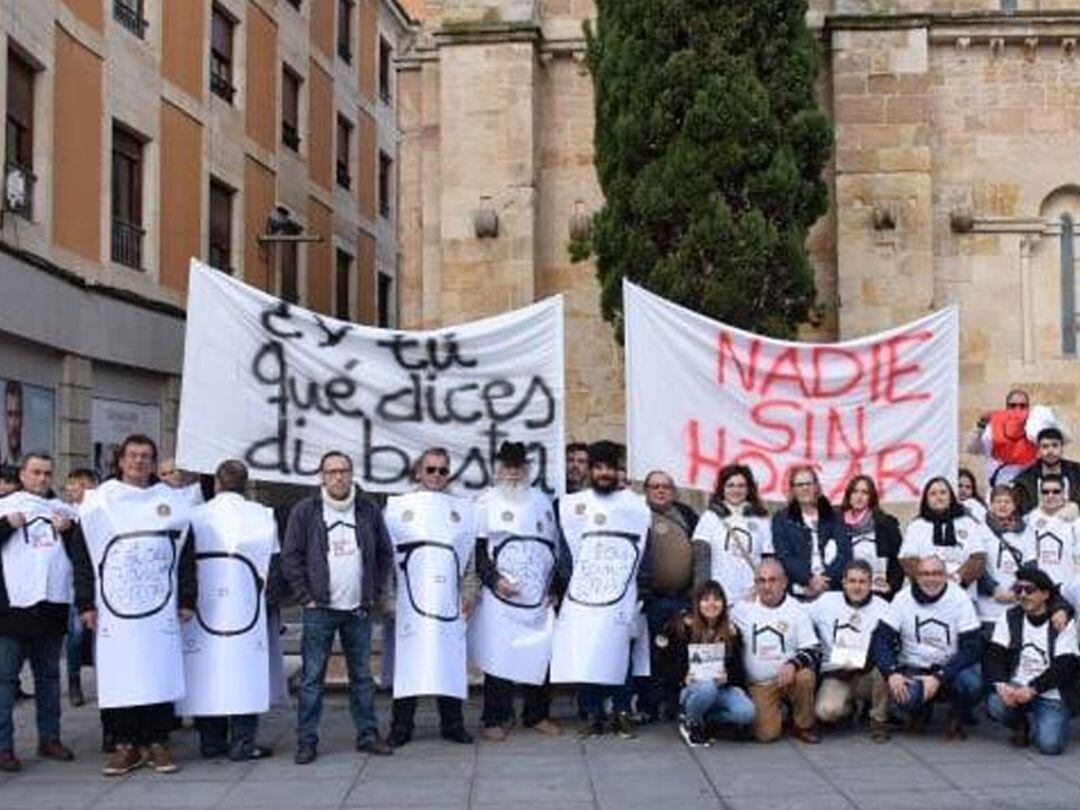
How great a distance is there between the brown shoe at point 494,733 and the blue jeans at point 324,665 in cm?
74

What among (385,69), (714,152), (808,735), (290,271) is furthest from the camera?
(385,69)

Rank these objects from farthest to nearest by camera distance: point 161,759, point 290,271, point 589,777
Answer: point 290,271 → point 161,759 → point 589,777

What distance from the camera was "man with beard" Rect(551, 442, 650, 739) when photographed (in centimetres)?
974

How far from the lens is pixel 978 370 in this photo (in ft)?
54.5

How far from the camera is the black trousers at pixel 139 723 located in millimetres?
8891

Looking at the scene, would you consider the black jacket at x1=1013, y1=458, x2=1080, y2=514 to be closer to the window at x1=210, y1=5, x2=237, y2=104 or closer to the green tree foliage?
the green tree foliage

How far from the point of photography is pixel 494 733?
9.75 meters

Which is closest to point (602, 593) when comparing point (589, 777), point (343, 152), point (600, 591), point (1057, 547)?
point (600, 591)

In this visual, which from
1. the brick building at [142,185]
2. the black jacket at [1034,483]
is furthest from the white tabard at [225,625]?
the brick building at [142,185]

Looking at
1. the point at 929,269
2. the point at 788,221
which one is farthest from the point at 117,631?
the point at 929,269

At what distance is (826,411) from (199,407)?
4.31 meters

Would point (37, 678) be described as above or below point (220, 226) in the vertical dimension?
below

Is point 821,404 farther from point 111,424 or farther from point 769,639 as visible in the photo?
point 111,424

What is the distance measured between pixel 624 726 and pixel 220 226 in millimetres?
17584
